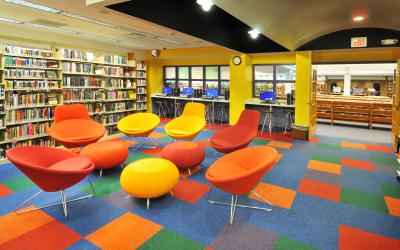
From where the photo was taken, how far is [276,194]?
4008mm

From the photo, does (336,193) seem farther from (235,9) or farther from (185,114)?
(185,114)

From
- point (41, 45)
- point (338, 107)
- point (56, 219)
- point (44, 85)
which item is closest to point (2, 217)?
point (56, 219)

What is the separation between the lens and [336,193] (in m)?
4.08

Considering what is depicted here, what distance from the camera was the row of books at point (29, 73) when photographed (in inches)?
229

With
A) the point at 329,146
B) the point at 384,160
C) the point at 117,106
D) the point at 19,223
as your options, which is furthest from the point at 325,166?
the point at 117,106

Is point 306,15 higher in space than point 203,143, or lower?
higher

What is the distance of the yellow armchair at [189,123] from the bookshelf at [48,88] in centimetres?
258

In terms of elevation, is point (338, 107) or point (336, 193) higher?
point (338, 107)

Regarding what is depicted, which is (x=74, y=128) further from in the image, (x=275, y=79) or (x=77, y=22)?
(x=275, y=79)

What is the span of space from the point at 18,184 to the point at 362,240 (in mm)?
5033

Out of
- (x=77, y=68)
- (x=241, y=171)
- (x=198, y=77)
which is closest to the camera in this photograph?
(x=241, y=171)

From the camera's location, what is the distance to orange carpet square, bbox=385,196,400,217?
348cm

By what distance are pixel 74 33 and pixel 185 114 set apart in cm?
374

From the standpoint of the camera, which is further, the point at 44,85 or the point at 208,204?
the point at 44,85
